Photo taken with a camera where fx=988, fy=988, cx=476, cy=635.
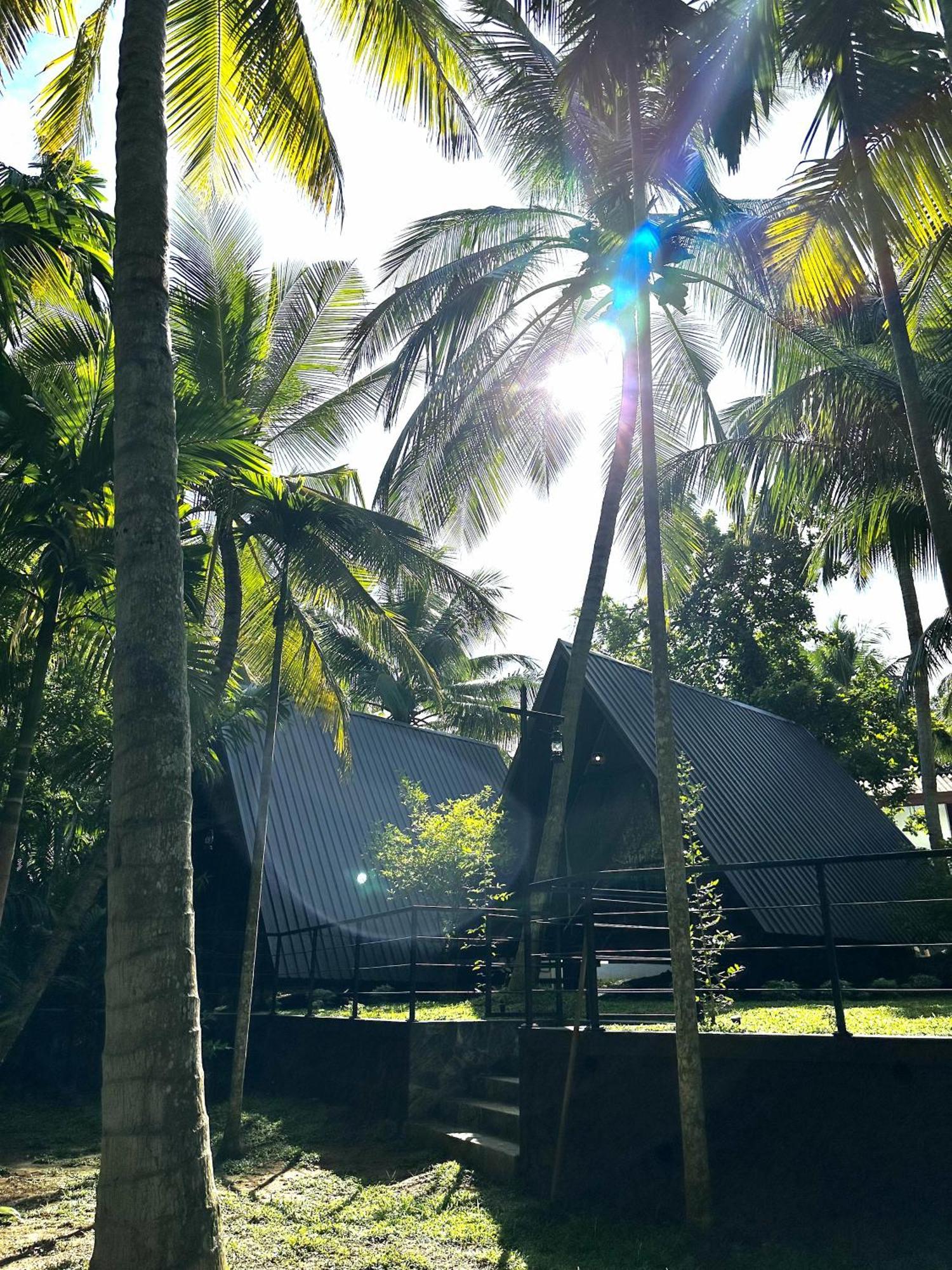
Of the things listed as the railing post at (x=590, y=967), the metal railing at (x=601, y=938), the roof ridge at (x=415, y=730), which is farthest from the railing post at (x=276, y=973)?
the railing post at (x=590, y=967)

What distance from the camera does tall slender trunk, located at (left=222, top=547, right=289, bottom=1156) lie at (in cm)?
970

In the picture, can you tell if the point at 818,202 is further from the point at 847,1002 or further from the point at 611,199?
the point at 847,1002

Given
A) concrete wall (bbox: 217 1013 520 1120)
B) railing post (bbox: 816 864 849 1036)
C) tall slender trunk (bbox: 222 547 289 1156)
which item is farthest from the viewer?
concrete wall (bbox: 217 1013 520 1120)

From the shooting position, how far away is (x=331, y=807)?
17.2 m

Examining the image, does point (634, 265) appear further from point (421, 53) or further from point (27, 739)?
point (27, 739)

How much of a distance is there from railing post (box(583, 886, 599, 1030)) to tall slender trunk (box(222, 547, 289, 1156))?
4.09 metres

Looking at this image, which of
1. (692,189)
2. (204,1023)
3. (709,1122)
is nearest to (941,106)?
(692,189)

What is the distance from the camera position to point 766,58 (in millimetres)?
8133

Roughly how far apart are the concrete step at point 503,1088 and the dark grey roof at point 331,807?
4953mm

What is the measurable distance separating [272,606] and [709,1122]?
9.03m

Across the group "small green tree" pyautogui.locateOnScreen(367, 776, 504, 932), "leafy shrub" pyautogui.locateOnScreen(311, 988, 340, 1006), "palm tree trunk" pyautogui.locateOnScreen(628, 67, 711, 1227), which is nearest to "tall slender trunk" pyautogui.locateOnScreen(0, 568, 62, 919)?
"palm tree trunk" pyautogui.locateOnScreen(628, 67, 711, 1227)

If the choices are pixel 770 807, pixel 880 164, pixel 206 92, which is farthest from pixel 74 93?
pixel 770 807

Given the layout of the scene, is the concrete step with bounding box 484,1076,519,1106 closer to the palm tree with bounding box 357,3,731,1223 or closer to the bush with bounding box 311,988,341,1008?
the palm tree with bounding box 357,3,731,1223

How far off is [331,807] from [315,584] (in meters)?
6.21
